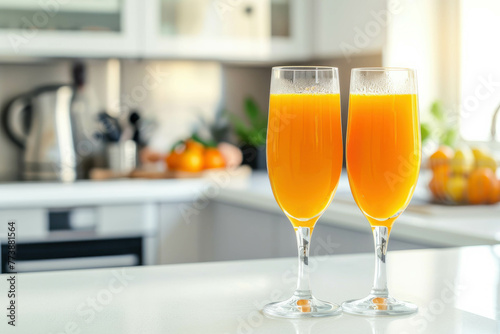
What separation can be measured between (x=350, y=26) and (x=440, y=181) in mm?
1207

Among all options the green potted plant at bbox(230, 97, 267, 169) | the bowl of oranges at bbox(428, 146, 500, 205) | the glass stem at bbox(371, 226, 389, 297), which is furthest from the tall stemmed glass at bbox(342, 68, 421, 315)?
the green potted plant at bbox(230, 97, 267, 169)

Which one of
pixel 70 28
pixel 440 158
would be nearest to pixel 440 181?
pixel 440 158

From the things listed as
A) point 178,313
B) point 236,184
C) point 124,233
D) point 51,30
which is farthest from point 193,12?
point 178,313

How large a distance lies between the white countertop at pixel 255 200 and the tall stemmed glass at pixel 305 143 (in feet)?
3.05

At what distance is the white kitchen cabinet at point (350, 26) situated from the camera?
2.83 m

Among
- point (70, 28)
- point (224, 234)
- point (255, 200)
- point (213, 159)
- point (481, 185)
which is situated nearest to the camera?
point (481, 185)

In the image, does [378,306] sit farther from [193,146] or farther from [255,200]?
[193,146]

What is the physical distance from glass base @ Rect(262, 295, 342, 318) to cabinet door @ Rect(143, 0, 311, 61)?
2475mm

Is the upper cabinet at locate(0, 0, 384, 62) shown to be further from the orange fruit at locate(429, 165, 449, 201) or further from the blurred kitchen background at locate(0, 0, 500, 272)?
the orange fruit at locate(429, 165, 449, 201)

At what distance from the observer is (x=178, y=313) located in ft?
2.37

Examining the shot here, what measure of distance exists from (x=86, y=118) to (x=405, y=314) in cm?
275

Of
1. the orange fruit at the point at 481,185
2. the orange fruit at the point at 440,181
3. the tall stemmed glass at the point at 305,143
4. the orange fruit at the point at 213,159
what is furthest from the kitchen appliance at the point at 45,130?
the tall stemmed glass at the point at 305,143

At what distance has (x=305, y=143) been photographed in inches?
29.4

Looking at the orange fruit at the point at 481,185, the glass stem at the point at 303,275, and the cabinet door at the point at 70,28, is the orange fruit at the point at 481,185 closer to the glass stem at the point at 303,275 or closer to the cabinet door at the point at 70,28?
the glass stem at the point at 303,275
